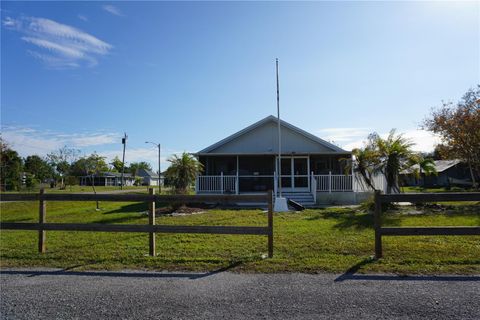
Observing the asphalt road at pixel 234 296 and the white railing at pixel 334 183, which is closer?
the asphalt road at pixel 234 296

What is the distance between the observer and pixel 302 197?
64.6ft

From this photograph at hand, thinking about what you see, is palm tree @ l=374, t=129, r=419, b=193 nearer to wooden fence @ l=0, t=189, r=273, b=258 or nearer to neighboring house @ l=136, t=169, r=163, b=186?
wooden fence @ l=0, t=189, r=273, b=258

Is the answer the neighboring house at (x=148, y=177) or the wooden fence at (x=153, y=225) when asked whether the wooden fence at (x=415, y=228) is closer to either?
the wooden fence at (x=153, y=225)

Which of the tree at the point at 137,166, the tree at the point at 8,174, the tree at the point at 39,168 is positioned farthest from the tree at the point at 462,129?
the tree at the point at 137,166

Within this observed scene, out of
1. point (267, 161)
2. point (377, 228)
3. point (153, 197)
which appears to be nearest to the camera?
point (377, 228)

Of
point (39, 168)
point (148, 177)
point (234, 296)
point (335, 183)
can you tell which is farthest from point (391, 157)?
point (148, 177)

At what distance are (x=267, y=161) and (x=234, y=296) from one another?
18.7 metres

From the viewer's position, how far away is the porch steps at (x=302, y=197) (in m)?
19.0

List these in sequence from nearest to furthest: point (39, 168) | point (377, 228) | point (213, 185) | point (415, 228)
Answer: point (415, 228)
point (377, 228)
point (213, 185)
point (39, 168)

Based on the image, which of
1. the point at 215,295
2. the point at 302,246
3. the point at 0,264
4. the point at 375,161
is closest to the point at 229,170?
the point at 375,161

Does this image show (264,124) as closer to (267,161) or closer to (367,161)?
(267,161)

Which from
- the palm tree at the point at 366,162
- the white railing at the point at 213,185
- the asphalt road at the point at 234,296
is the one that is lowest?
the asphalt road at the point at 234,296

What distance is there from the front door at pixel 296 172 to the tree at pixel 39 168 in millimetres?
58382

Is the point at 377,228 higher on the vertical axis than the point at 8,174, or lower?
lower
